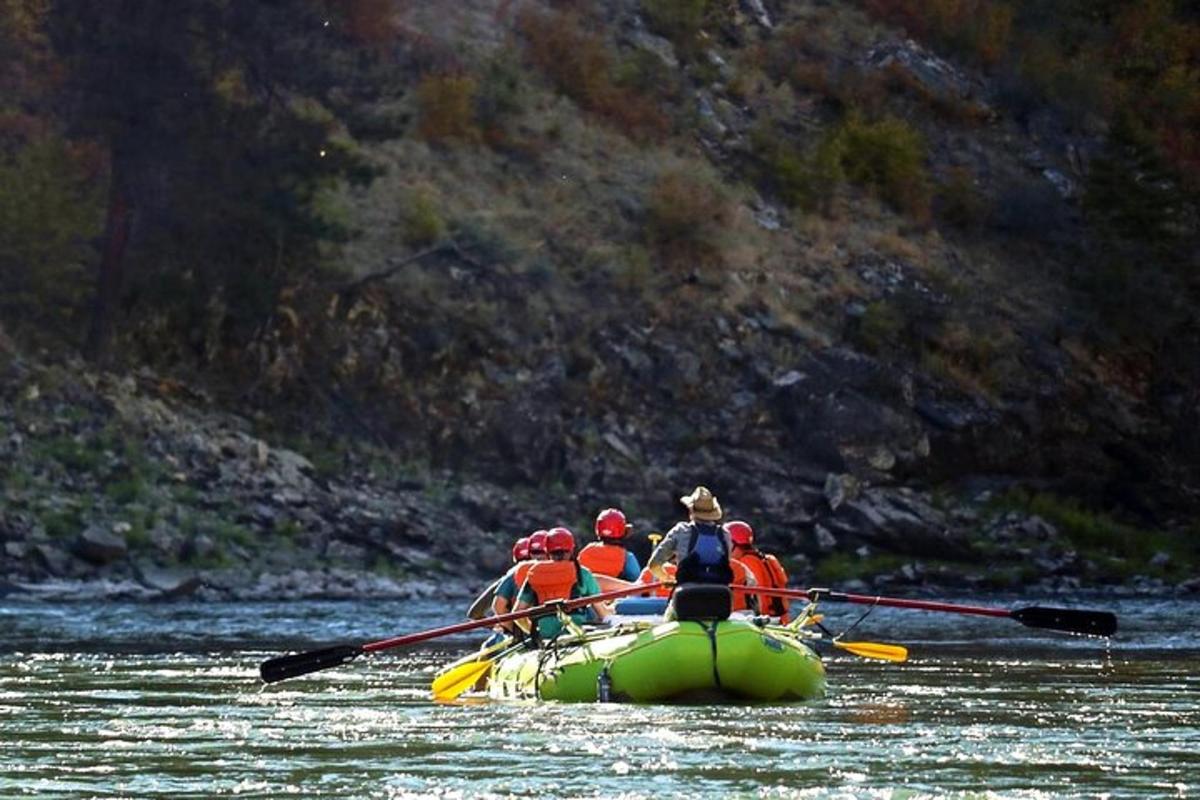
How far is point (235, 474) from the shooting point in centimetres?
4041

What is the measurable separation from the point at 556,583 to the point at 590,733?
178 inches

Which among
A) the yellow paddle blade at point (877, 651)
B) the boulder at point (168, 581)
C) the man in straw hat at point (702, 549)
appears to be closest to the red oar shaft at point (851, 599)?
the yellow paddle blade at point (877, 651)

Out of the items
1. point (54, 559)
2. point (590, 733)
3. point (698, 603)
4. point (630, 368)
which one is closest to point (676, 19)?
point (630, 368)

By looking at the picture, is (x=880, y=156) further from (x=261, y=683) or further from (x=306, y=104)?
(x=261, y=683)

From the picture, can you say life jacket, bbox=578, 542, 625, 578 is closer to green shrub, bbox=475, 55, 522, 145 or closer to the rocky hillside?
the rocky hillside

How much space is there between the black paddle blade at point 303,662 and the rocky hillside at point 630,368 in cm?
1560

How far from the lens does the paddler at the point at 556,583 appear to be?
71.8 ft

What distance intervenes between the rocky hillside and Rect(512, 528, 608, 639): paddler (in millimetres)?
15298

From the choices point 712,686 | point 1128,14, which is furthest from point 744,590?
point 1128,14

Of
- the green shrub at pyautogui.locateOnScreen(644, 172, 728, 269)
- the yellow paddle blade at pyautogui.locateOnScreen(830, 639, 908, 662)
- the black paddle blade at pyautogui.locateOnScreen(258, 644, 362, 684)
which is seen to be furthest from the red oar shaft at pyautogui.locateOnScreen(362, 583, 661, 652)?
the green shrub at pyautogui.locateOnScreen(644, 172, 728, 269)

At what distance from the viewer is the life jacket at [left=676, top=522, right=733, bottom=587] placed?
19953 mm

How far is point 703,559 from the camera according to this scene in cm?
2000

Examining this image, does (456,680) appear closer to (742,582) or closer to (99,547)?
(742,582)

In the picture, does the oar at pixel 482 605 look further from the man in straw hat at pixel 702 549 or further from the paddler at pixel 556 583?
the man in straw hat at pixel 702 549
